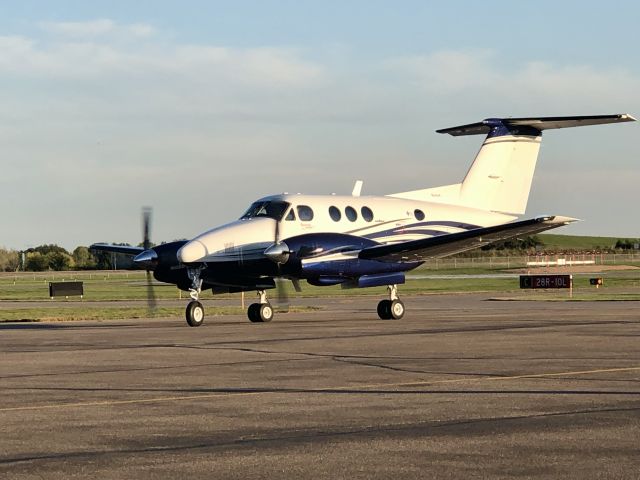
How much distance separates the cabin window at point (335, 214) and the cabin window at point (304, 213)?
795 mm

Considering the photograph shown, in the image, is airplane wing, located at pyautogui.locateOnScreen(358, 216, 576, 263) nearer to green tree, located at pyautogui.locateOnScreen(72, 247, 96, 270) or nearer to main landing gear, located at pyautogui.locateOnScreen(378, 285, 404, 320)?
main landing gear, located at pyautogui.locateOnScreen(378, 285, 404, 320)

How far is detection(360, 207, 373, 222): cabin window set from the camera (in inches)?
1371

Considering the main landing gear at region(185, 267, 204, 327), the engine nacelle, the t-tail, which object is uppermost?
the t-tail

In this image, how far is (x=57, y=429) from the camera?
11.8 metres

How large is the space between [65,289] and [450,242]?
37.1 metres

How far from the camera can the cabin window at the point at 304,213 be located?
110 ft

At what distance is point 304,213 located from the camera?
33531 mm

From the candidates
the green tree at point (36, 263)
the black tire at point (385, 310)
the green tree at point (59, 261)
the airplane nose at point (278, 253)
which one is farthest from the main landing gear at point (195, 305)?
the green tree at point (36, 263)

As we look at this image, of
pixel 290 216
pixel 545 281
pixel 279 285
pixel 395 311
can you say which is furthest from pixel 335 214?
pixel 545 281

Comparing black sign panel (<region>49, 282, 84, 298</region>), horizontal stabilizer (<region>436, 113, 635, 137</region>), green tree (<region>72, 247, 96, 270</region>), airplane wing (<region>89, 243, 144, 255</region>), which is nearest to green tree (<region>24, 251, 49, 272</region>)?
green tree (<region>72, 247, 96, 270</region>)

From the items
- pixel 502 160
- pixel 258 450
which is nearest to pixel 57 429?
pixel 258 450

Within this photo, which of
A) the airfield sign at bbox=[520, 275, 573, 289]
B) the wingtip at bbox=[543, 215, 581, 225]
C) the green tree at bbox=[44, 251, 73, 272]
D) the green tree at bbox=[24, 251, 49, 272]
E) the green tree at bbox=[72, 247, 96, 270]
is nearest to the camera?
the wingtip at bbox=[543, 215, 581, 225]

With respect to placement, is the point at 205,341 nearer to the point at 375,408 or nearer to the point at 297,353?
the point at 297,353

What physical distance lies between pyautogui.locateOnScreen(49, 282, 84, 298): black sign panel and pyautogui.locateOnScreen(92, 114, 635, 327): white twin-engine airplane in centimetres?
2786
